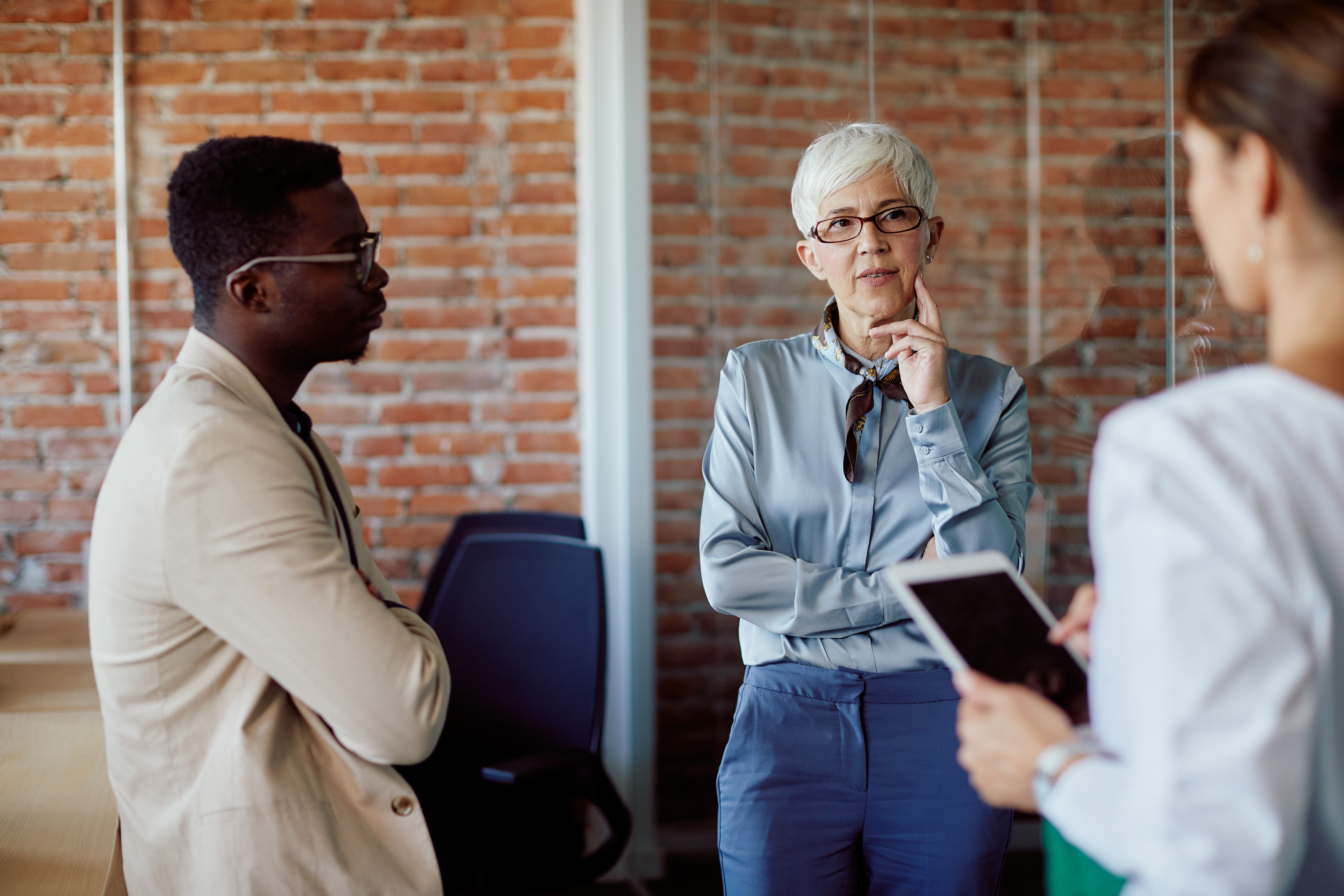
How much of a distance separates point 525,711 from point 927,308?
4.71 feet

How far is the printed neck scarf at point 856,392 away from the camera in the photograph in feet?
5.01

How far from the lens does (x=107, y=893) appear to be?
1.36 m

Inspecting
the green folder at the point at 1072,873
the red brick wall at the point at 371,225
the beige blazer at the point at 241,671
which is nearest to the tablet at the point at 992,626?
the green folder at the point at 1072,873

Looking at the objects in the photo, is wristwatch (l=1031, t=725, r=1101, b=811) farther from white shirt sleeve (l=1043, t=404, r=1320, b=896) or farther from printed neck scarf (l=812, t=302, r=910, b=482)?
printed neck scarf (l=812, t=302, r=910, b=482)

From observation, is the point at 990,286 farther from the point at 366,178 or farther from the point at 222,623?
the point at 366,178

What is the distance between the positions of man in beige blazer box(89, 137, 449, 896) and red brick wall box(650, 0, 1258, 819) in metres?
1.02

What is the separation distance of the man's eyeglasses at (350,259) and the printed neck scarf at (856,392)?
699 mm

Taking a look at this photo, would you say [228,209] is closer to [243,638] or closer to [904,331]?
[243,638]

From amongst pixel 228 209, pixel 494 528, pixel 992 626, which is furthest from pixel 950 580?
pixel 494 528

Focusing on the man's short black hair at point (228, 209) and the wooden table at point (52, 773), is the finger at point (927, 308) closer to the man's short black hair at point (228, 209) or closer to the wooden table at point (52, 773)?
the man's short black hair at point (228, 209)

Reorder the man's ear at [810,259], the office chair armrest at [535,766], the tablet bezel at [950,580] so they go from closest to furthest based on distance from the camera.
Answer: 1. the tablet bezel at [950,580]
2. the man's ear at [810,259]
3. the office chair armrest at [535,766]

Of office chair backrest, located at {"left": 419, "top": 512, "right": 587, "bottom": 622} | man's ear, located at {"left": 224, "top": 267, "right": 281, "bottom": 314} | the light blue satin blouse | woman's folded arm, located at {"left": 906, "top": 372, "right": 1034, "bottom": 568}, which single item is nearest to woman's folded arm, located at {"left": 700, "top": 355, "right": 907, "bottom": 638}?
the light blue satin blouse

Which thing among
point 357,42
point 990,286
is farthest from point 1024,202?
point 357,42

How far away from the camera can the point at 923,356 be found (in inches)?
58.4
